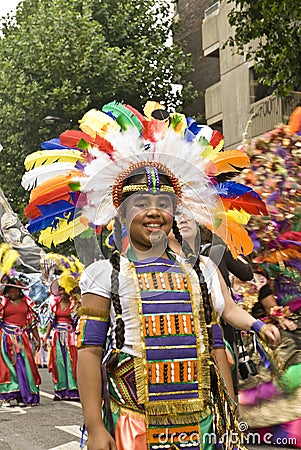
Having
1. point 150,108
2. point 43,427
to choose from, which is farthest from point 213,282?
point 43,427

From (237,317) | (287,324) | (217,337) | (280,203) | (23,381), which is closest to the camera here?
(217,337)

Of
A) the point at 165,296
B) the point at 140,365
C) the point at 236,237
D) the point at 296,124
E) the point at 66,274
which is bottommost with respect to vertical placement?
the point at 140,365

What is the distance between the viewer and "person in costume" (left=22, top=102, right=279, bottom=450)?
3512 millimetres

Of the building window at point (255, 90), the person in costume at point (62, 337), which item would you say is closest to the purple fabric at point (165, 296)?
the person in costume at point (62, 337)

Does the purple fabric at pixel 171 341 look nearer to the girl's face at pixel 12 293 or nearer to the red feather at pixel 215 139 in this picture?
the red feather at pixel 215 139

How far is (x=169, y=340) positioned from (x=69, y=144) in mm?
1089

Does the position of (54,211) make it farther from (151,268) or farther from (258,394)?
(258,394)

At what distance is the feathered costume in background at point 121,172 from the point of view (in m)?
3.82

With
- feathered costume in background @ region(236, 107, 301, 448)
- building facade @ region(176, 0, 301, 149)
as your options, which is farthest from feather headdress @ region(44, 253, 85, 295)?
building facade @ region(176, 0, 301, 149)

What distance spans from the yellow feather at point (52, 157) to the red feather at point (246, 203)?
642 millimetres

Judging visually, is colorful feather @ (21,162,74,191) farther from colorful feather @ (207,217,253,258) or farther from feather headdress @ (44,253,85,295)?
feather headdress @ (44,253,85,295)

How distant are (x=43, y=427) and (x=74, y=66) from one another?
1665cm

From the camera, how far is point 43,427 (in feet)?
31.1

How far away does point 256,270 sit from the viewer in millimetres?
7398
